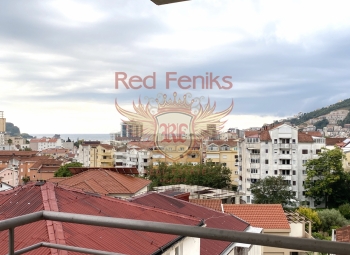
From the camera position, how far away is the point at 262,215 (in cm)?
1049

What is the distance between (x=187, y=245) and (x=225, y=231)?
425 cm

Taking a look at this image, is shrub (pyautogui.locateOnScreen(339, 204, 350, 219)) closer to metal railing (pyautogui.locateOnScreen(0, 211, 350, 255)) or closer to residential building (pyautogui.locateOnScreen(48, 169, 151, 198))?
residential building (pyautogui.locateOnScreen(48, 169, 151, 198))

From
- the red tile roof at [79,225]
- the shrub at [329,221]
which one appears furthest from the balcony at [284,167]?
the red tile roof at [79,225]

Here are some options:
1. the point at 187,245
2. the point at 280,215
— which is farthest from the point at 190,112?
the point at 187,245

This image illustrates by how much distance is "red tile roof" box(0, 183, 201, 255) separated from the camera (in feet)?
11.8

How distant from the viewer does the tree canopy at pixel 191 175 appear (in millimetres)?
26639

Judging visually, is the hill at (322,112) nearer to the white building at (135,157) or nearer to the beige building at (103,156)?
the white building at (135,157)

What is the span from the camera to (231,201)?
59.6ft

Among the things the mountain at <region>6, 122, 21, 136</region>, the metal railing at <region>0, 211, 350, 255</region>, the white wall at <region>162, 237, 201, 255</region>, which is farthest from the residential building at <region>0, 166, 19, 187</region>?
the mountain at <region>6, 122, 21, 136</region>

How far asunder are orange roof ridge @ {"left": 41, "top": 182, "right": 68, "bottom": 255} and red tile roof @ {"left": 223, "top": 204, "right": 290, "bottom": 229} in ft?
21.1

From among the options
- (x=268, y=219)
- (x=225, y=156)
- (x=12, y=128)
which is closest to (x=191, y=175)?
(x=225, y=156)

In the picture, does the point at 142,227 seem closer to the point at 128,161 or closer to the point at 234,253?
the point at 234,253

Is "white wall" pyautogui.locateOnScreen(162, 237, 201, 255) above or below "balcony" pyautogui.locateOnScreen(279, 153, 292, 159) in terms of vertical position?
below

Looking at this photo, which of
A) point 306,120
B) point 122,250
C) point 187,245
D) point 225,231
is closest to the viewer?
point 225,231
